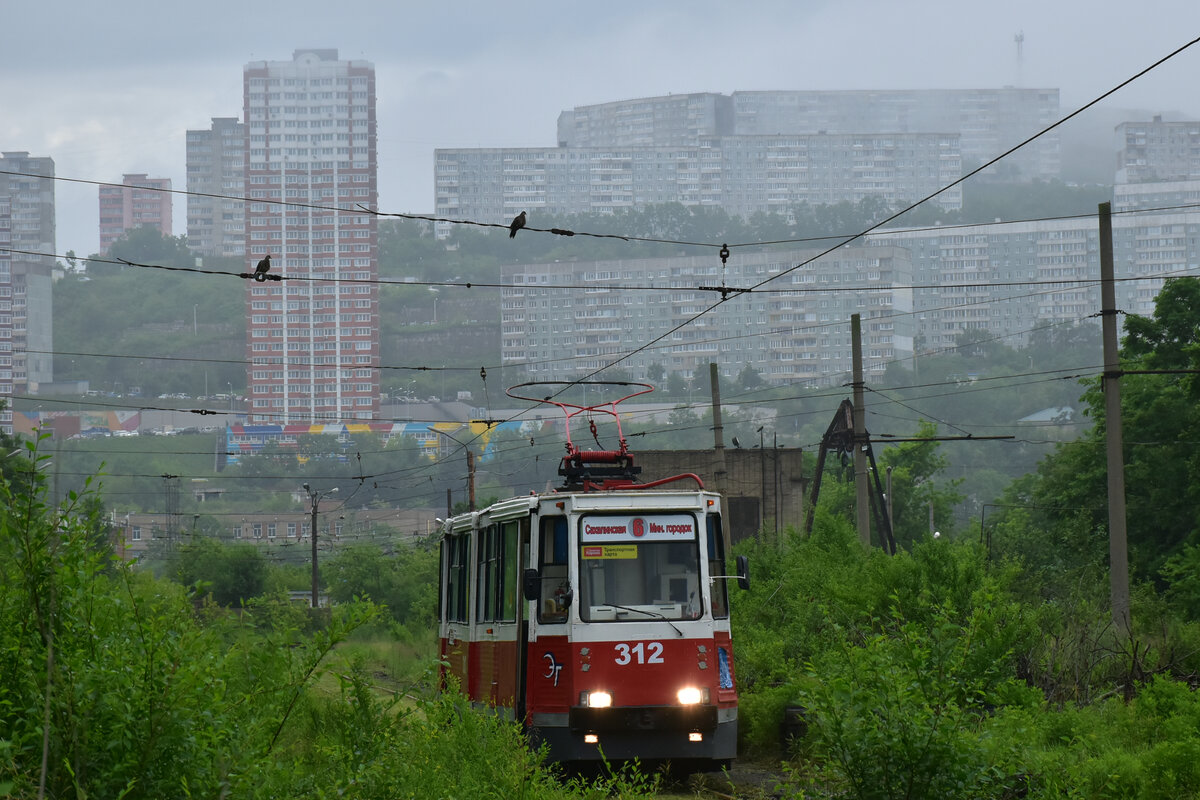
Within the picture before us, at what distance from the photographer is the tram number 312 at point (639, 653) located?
1366cm

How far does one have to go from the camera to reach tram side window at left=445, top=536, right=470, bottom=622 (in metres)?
17.4

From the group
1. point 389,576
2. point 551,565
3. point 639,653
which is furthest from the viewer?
point 389,576

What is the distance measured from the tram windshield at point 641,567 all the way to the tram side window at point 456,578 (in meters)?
3.65

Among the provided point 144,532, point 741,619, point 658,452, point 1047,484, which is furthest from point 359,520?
point 741,619

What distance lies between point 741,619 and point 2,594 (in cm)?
1712

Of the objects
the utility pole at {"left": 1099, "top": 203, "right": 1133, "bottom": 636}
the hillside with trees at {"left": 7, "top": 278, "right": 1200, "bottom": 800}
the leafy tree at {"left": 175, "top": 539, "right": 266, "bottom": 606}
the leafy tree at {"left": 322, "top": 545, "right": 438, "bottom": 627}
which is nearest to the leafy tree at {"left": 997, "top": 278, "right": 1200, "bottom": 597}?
the hillside with trees at {"left": 7, "top": 278, "right": 1200, "bottom": 800}

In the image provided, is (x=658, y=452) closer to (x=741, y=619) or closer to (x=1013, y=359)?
(x=741, y=619)

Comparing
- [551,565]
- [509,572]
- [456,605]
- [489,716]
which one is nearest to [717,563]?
[551,565]

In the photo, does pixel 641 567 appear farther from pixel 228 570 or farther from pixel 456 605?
pixel 228 570

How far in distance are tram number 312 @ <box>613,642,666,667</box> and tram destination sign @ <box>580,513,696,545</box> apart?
1.00 metres

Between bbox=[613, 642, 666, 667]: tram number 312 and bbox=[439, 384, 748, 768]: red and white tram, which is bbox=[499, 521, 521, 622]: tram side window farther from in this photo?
bbox=[613, 642, 666, 667]: tram number 312

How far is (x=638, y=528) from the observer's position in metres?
14.1

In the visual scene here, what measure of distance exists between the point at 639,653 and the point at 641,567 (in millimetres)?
834

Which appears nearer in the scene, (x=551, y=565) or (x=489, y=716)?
(x=489, y=716)
